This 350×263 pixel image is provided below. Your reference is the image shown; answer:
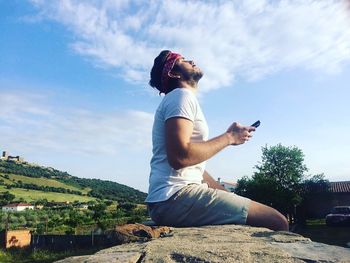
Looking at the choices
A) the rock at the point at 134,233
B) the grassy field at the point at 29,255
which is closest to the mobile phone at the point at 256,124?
the rock at the point at 134,233

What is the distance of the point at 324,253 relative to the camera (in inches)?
70.0

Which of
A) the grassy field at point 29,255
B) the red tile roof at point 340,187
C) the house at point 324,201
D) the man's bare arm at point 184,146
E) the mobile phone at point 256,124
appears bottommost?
the grassy field at point 29,255

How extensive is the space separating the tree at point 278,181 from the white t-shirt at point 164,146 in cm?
3533

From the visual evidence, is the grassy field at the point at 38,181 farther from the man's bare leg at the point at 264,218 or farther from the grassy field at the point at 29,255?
the man's bare leg at the point at 264,218

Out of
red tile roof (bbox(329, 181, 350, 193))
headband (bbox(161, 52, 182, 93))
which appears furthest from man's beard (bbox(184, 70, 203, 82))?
red tile roof (bbox(329, 181, 350, 193))

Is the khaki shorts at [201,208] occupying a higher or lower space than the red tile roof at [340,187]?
lower

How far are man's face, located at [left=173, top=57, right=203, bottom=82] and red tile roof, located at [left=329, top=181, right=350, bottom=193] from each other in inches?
1781

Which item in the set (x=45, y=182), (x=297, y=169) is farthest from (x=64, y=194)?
(x=297, y=169)

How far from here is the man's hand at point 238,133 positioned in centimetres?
268

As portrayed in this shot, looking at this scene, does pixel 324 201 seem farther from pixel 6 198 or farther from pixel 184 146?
pixel 6 198

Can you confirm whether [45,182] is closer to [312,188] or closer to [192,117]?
[312,188]

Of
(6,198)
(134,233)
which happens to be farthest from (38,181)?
(134,233)

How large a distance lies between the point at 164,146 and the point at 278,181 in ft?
141

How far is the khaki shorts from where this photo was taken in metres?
2.46
